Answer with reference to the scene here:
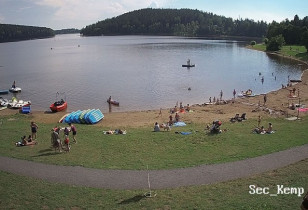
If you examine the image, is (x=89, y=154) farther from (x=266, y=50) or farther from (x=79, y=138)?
(x=266, y=50)

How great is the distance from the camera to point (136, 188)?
53.9ft

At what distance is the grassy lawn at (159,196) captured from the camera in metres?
14.5

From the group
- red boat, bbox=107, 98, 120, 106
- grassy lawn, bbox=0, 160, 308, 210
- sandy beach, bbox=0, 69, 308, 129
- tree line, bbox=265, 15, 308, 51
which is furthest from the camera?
tree line, bbox=265, 15, 308, 51

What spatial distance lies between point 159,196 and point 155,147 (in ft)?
26.0

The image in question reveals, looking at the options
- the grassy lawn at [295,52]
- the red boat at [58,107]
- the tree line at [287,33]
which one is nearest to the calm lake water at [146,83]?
the red boat at [58,107]

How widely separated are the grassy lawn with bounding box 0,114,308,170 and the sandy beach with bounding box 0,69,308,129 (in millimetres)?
9562

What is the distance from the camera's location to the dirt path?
17.0 m

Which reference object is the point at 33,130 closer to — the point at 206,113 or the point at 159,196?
the point at 159,196

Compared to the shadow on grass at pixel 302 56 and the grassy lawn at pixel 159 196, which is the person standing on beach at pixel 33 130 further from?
the shadow on grass at pixel 302 56

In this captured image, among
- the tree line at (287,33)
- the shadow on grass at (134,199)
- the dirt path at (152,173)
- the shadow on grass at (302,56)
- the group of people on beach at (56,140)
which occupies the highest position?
the tree line at (287,33)

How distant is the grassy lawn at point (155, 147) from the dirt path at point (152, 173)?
0.73 metres

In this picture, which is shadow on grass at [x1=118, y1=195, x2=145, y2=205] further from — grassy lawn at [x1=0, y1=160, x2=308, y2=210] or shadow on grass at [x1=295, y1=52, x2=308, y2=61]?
shadow on grass at [x1=295, y1=52, x2=308, y2=61]

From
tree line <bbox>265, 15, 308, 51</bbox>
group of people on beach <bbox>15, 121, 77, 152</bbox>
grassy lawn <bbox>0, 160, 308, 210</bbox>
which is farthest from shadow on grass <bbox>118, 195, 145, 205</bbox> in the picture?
tree line <bbox>265, 15, 308, 51</bbox>

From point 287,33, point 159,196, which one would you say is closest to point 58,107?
point 159,196
